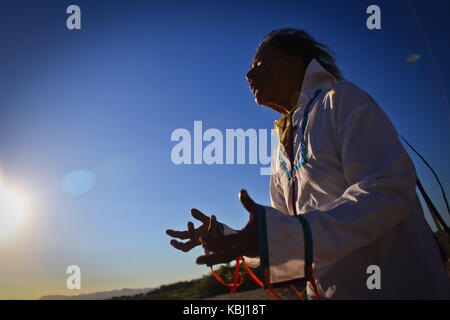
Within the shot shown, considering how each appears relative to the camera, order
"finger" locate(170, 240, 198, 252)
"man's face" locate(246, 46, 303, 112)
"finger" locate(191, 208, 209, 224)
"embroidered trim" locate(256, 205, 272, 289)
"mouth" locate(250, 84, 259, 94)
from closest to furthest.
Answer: "embroidered trim" locate(256, 205, 272, 289) < "finger" locate(191, 208, 209, 224) < "finger" locate(170, 240, 198, 252) < "man's face" locate(246, 46, 303, 112) < "mouth" locate(250, 84, 259, 94)

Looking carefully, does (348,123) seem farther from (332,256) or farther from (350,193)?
(332,256)

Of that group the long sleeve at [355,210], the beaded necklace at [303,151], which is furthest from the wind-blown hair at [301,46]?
the long sleeve at [355,210]

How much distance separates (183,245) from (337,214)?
1.28m

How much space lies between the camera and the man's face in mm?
2330

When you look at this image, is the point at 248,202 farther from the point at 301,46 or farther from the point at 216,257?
the point at 301,46

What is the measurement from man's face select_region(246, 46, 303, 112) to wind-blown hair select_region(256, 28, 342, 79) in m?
0.07

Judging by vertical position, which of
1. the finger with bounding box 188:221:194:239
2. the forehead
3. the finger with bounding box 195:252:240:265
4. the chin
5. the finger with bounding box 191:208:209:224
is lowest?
the finger with bounding box 195:252:240:265

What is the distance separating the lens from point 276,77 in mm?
2342

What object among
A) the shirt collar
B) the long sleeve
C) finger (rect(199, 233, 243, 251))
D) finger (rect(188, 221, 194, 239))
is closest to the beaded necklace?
the shirt collar

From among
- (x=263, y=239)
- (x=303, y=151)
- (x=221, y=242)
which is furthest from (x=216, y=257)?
(x=303, y=151)

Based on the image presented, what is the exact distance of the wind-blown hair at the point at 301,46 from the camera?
7.92ft

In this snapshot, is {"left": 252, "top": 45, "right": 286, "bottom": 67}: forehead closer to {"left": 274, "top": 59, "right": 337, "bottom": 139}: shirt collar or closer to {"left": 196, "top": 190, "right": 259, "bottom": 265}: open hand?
{"left": 274, "top": 59, "right": 337, "bottom": 139}: shirt collar
